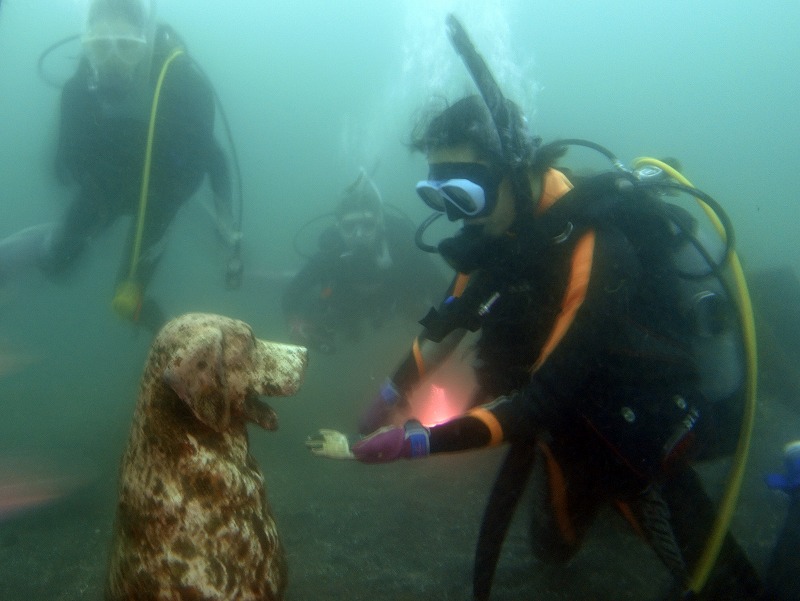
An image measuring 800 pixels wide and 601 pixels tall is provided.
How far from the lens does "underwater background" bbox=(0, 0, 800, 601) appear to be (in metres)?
4.25

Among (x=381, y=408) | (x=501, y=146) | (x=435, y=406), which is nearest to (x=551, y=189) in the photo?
(x=501, y=146)

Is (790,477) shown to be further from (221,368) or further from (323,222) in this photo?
(323,222)

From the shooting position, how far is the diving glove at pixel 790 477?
311 cm

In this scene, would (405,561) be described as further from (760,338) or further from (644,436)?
(760,338)

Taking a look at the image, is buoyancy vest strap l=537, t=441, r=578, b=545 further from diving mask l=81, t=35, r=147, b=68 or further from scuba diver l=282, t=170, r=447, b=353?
diving mask l=81, t=35, r=147, b=68

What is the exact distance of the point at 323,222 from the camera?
21.6 meters

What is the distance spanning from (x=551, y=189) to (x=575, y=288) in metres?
0.72

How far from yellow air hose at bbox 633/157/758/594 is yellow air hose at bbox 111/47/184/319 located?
454cm

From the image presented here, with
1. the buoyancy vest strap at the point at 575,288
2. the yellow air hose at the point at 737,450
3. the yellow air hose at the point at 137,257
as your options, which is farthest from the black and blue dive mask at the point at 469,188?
the yellow air hose at the point at 137,257

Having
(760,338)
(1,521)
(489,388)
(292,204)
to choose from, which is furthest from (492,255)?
(292,204)

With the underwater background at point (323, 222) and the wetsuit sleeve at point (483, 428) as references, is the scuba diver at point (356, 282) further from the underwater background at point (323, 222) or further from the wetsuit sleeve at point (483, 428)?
the wetsuit sleeve at point (483, 428)

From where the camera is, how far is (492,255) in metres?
2.93

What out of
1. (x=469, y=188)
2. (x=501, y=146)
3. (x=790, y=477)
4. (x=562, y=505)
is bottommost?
(x=562, y=505)

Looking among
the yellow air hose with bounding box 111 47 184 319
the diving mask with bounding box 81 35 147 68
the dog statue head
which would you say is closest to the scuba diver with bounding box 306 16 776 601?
the dog statue head
